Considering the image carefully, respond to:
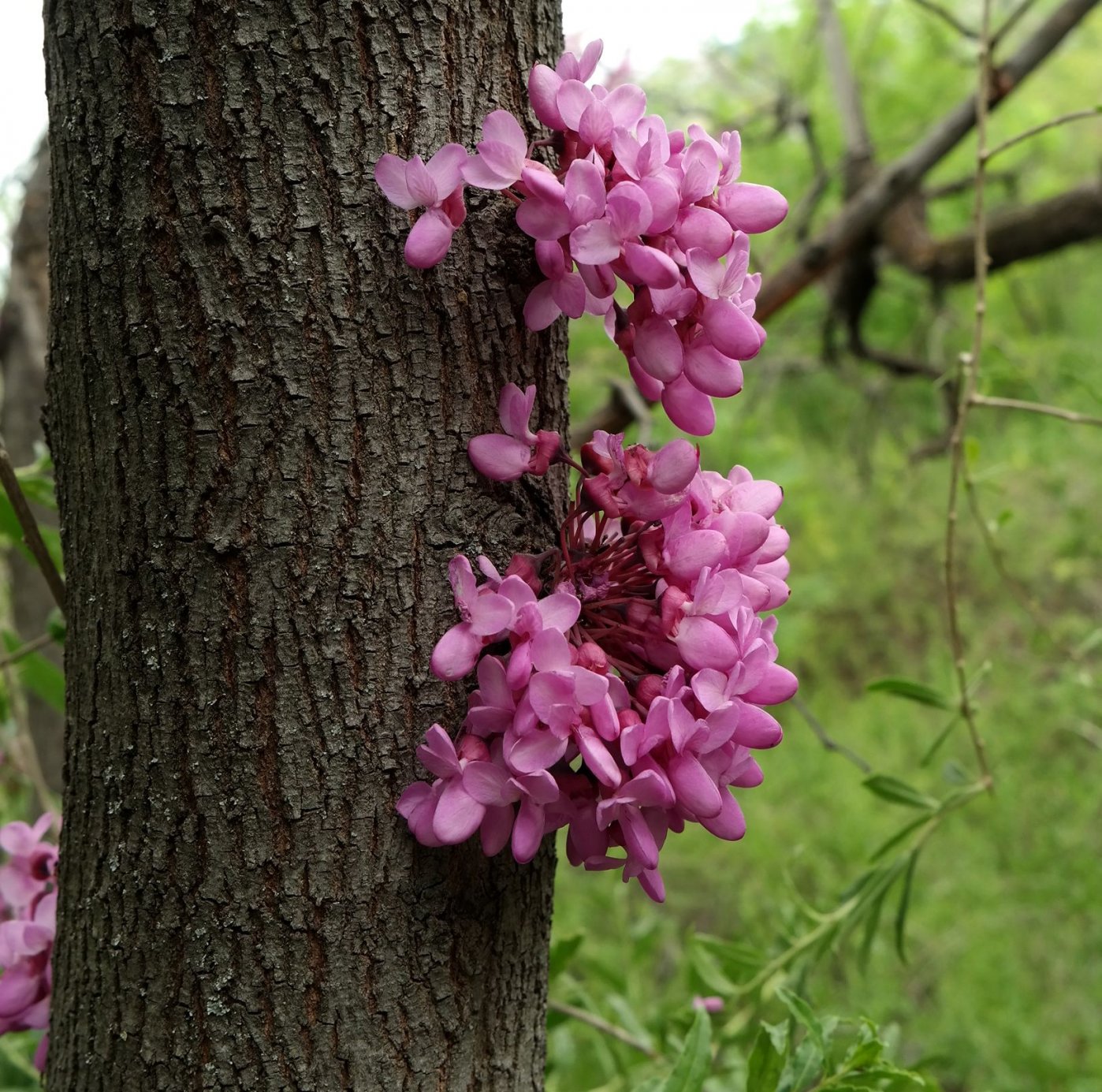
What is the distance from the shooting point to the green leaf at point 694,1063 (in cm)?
79

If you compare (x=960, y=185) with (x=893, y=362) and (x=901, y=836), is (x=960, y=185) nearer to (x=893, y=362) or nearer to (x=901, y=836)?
(x=893, y=362)

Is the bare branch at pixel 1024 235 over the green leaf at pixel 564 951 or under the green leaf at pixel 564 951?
over

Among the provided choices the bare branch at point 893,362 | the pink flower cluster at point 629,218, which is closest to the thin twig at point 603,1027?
the pink flower cluster at point 629,218

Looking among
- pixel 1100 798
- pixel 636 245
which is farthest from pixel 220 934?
pixel 1100 798

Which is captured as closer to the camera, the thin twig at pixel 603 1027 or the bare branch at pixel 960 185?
the thin twig at pixel 603 1027

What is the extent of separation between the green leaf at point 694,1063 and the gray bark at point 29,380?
2228mm

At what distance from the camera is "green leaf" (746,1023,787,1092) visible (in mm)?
792

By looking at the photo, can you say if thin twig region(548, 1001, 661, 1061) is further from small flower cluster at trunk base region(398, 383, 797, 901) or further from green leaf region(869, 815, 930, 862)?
small flower cluster at trunk base region(398, 383, 797, 901)

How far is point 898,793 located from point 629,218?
84 centimetres

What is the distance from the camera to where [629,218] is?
63 cm

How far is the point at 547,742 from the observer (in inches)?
24.6

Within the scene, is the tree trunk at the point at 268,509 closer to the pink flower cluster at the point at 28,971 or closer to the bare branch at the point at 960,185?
the pink flower cluster at the point at 28,971

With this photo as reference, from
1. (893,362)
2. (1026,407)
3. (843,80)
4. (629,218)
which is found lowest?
(629,218)

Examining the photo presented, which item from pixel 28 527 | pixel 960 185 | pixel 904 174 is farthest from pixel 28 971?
pixel 960 185
